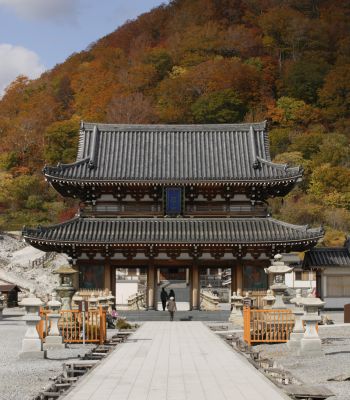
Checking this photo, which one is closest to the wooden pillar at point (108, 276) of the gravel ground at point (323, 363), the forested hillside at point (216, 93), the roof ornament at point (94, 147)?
the roof ornament at point (94, 147)

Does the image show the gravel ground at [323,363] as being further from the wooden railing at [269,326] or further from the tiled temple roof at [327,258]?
the tiled temple roof at [327,258]

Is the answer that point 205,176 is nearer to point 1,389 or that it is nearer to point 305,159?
point 1,389

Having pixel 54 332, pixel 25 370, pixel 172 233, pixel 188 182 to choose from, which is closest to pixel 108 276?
pixel 172 233

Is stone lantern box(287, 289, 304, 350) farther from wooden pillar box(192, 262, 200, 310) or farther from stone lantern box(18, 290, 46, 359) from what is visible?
wooden pillar box(192, 262, 200, 310)

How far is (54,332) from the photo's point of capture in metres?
22.3

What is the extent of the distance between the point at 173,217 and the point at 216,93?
6163cm

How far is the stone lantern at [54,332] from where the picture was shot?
21969 mm

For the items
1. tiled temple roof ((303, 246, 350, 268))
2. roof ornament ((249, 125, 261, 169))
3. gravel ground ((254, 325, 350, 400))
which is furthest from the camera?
tiled temple roof ((303, 246, 350, 268))

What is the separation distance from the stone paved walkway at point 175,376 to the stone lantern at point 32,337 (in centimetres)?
207

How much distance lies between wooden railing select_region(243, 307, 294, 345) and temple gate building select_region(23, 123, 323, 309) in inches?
552

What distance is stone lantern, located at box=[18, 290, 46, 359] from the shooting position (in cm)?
1894

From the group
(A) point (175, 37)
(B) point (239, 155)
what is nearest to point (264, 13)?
(A) point (175, 37)

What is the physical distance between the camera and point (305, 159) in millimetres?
85875

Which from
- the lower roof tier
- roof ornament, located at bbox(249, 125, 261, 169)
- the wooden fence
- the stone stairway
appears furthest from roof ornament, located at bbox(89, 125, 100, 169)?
the wooden fence
